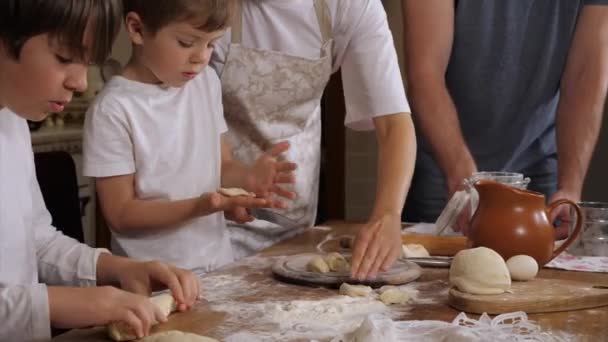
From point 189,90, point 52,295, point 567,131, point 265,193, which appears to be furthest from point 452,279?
point 567,131

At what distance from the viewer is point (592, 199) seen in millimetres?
4234

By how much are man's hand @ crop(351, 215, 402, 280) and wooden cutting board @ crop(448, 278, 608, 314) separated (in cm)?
17

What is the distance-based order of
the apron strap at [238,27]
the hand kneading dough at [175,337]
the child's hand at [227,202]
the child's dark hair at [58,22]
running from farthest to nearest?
1. the apron strap at [238,27]
2. the child's hand at [227,202]
3. the child's dark hair at [58,22]
4. the hand kneading dough at [175,337]

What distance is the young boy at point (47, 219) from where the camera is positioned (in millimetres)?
1265

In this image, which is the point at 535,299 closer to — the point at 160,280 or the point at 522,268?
the point at 522,268

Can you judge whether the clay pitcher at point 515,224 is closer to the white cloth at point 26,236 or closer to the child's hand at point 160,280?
the child's hand at point 160,280

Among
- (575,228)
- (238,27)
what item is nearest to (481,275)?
(575,228)

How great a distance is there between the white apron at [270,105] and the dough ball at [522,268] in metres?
0.65

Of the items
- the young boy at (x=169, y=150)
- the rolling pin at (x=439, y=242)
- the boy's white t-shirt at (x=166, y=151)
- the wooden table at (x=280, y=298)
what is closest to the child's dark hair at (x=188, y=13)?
the young boy at (x=169, y=150)

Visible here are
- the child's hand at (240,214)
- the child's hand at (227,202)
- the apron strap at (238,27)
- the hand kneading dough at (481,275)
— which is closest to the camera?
the hand kneading dough at (481,275)

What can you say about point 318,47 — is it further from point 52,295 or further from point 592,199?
point 592,199

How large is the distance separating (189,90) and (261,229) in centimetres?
33

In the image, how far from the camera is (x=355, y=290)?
148 centimetres

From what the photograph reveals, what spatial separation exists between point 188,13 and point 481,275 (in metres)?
0.70
